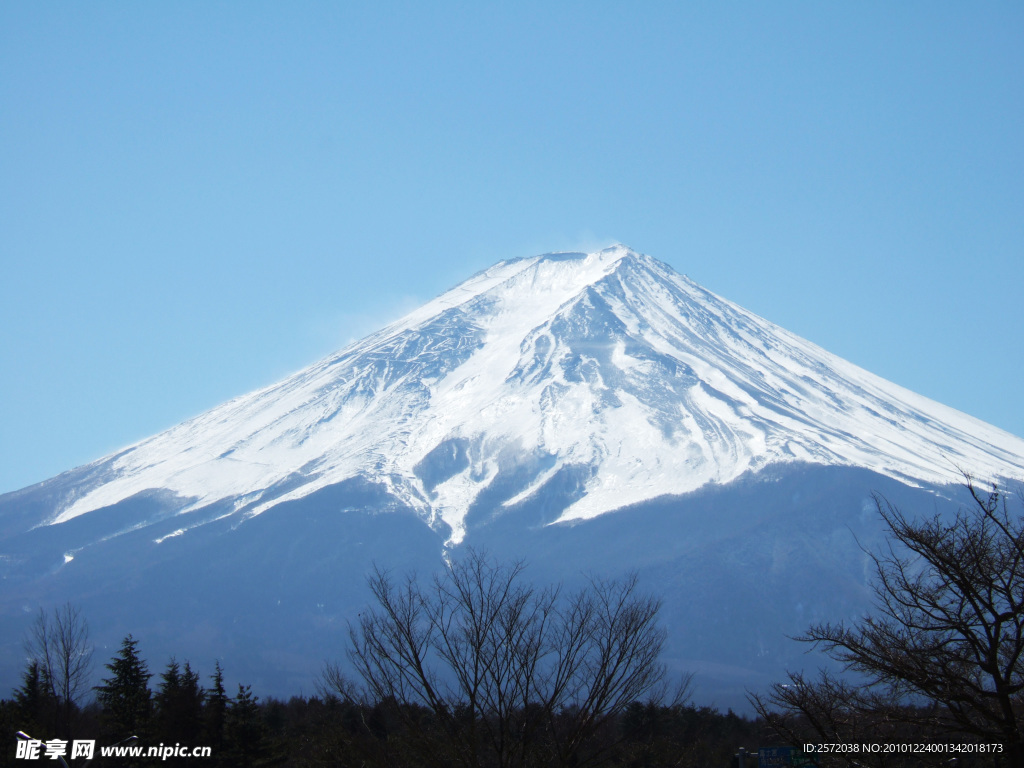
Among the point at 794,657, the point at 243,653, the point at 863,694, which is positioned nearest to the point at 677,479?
the point at 794,657

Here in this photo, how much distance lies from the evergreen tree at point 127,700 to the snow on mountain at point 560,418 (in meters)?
74.7

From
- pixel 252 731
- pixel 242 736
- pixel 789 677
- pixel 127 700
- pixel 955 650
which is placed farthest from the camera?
pixel 127 700

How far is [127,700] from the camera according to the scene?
2638cm

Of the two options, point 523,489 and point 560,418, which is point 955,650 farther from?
point 560,418

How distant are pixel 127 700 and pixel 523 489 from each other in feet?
272

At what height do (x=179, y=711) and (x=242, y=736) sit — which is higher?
(x=179, y=711)

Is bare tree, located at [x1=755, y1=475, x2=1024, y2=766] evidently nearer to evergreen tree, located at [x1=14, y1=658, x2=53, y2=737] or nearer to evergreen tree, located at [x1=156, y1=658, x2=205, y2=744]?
evergreen tree, located at [x1=156, y1=658, x2=205, y2=744]

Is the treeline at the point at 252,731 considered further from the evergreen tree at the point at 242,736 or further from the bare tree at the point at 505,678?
the bare tree at the point at 505,678

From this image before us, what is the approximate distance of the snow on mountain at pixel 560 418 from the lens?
108m

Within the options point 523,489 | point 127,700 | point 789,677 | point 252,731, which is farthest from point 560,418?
point 789,677

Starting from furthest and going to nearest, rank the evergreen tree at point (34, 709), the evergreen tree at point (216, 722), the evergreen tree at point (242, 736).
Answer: the evergreen tree at point (216, 722) < the evergreen tree at point (34, 709) < the evergreen tree at point (242, 736)

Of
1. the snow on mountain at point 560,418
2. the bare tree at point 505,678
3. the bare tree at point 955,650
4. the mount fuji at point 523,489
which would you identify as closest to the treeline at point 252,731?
the bare tree at point 505,678

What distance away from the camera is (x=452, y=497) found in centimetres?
10800

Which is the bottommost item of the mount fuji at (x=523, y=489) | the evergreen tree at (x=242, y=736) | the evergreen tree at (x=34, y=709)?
the evergreen tree at (x=242, y=736)
